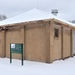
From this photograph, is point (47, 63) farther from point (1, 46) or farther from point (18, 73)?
point (1, 46)

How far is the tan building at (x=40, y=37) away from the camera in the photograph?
10961 millimetres

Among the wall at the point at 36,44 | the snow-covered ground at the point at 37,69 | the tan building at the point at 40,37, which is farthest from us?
the wall at the point at 36,44

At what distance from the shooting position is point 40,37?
11500 mm

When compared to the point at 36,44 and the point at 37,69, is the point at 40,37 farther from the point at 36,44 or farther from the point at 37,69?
the point at 37,69

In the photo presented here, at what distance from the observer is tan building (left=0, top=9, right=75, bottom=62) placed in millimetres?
10961

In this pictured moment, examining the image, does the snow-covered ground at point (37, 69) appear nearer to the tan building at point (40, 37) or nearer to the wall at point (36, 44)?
the tan building at point (40, 37)

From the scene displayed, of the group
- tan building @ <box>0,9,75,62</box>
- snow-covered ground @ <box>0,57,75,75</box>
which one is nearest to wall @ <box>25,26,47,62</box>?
tan building @ <box>0,9,75,62</box>

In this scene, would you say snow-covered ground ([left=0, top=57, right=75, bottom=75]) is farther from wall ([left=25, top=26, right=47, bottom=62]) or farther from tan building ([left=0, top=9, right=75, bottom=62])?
wall ([left=25, top=26, right=47, bottom=62])

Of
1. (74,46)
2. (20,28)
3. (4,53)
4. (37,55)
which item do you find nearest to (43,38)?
(37,55)

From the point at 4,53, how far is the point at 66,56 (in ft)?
16.8

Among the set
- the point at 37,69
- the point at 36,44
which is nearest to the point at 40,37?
the point at 36,44

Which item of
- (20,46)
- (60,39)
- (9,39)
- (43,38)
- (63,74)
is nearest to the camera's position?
(63,74)

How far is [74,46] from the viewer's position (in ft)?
51.0

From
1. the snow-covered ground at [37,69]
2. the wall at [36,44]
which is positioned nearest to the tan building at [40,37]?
the wall at [36,44]
